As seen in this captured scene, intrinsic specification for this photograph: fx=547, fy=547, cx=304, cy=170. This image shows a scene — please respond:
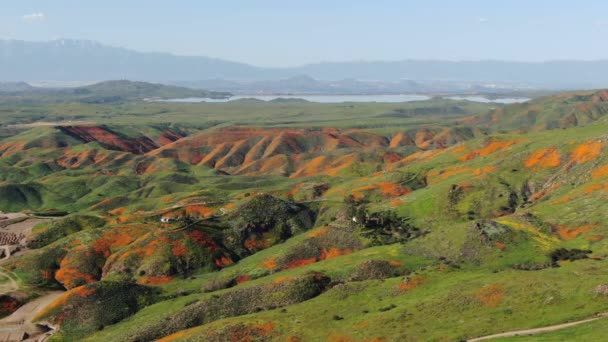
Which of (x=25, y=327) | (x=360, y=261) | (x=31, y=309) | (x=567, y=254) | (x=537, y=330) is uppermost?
(x=537, y=330)

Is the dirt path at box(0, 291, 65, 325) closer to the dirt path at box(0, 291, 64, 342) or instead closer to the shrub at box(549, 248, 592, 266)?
the dirt path at box(0, 291, 64, 342)

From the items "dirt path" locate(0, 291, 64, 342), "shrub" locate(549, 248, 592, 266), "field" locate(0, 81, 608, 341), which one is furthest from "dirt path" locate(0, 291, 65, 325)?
"shrub" locate(549, 248, 592, 266)

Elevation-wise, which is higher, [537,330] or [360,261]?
[537,330]

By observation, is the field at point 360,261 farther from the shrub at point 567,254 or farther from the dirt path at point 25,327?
the dirt path at point 25,327

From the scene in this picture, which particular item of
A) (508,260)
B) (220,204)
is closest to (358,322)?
(508,260)

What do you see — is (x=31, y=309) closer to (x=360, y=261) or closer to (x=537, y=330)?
(x=360, y=261)

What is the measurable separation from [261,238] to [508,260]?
59.6 meters

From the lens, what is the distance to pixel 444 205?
128 m

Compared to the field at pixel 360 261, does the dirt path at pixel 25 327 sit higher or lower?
lower

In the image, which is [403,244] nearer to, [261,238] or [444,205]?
[444,205]

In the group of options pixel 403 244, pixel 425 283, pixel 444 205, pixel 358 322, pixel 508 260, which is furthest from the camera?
pixel 444 205

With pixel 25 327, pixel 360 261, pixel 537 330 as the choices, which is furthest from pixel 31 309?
pixel 537 330

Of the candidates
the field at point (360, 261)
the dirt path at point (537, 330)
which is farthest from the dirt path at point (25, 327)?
the dirt path at point (537, 330)

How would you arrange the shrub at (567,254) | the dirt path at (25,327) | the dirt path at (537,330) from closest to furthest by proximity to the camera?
the dirt path at (537,330)
the shrub at (567,254)
the dirt path at (25,327)
